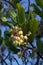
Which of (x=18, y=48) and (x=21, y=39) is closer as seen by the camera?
(x=21, y=39)

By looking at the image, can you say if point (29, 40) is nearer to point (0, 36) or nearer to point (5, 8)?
point (0, 36)

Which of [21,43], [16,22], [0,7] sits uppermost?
[0,7]

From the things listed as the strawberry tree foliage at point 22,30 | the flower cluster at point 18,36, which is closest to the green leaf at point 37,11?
the strawberry tree foliage at point 22,30

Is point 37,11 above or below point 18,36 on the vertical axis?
above

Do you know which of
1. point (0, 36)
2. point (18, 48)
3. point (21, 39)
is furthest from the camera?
point (0, 36)

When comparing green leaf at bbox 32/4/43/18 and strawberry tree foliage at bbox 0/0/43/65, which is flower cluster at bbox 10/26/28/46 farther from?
green leaf at bbox 32/4/43/18

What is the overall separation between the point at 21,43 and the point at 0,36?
26 cm

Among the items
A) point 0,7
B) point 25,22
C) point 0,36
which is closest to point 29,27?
point 25,22

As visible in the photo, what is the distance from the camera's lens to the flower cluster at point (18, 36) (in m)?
0.64

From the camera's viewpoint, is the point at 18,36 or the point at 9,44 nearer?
the point at 18,36

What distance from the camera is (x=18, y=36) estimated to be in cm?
65

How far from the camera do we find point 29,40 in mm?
714

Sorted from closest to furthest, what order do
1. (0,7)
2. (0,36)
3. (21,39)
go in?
1. (21,39)
2. (0,36)
3. (0,7)

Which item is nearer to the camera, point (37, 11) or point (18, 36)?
point (18, 36)
